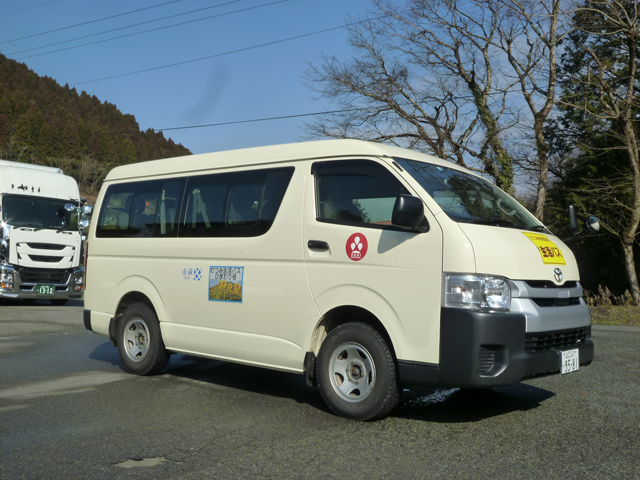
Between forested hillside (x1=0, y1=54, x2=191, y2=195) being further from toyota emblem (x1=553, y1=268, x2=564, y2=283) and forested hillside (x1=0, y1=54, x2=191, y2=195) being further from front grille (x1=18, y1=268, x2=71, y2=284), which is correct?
toyota emblem (x1=553, y1=268, x2=564, y2=283)

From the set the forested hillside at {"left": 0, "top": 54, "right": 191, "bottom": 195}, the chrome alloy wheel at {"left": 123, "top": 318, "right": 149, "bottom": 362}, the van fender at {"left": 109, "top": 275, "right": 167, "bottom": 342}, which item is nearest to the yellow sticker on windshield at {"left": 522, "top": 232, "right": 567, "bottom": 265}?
the van fender at {"left": 109, "top": 275, "right": 167, "bottom": 342}

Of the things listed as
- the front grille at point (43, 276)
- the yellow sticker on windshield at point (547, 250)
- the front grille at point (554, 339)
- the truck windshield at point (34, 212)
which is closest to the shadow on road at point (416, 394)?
the front grille at point (554, 339)

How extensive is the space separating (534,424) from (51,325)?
978 cm

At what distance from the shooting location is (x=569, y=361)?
16.5 feet

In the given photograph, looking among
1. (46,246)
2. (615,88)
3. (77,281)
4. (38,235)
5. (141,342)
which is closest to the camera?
(141,342)

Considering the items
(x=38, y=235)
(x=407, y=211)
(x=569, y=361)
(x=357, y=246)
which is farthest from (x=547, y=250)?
(x=38, y=235)

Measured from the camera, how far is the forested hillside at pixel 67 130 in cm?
8319

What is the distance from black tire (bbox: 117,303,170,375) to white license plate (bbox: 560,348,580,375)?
416 centimetres

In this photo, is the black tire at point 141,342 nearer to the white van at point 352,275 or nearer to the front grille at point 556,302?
the white van at point 352,275

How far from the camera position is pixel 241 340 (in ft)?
19.7

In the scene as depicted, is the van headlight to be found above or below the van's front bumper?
above

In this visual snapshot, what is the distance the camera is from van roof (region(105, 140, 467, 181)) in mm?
5562

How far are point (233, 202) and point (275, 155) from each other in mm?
649

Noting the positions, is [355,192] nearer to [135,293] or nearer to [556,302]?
[556,302]
